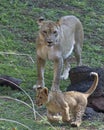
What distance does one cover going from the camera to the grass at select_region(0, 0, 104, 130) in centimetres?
784

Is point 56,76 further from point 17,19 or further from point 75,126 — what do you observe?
point 17,19

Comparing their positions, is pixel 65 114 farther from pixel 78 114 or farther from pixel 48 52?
pixel 48 52

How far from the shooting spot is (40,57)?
9430 mm

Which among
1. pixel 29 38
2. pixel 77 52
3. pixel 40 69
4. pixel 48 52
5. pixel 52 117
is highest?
pixel 52 117

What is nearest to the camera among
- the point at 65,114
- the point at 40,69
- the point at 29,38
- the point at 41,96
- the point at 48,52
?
the point at 41,96

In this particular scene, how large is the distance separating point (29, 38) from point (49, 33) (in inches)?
145

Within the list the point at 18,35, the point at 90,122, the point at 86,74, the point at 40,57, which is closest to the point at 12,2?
the point at 18,35

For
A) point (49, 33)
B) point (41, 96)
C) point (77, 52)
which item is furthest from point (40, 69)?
point (41, 96)

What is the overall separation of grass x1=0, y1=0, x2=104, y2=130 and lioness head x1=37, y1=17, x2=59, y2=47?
0.46 meters

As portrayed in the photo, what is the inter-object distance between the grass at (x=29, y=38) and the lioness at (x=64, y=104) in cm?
17

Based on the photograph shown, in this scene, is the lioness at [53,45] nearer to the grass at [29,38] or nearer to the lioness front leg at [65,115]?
the grass at [29,38]

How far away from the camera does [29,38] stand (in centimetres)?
1270

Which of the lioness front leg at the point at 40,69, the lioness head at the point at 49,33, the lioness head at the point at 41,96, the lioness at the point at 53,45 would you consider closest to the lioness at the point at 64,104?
the lioness head at the point at 41,96

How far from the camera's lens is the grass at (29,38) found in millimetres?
7837
